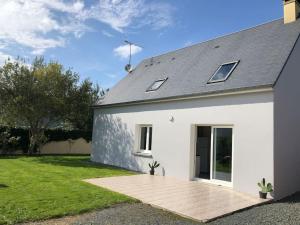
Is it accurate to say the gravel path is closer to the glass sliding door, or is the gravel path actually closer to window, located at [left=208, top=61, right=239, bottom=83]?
the glass sliding door

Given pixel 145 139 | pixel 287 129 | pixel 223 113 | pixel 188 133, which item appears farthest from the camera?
pixel 145 139

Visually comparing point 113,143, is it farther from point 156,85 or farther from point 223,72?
point 223,72

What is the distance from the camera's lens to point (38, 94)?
66.2 ft

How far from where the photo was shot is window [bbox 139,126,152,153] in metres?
15.3

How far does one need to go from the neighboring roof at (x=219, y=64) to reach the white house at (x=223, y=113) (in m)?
0.05

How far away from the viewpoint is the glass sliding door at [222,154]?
10953 millimetres

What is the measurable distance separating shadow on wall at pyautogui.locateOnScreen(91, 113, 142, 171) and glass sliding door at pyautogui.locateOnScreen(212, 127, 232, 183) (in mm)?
4892

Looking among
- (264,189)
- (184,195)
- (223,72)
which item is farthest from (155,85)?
(264,189)

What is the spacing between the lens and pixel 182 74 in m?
14.8

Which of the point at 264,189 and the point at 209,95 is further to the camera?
the point at 209,95

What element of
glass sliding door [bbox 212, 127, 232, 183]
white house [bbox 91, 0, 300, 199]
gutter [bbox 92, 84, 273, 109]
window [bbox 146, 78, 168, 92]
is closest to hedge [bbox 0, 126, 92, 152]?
white house [bbox 91, 0, 300, 199]

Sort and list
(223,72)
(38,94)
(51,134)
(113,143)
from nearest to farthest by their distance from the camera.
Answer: (223,72) < (113,143) < (38,94) < (51,134)

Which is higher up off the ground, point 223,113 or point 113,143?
point 223,113

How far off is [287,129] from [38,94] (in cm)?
1628
